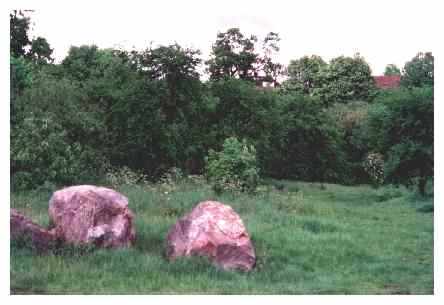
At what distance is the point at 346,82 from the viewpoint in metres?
37.3

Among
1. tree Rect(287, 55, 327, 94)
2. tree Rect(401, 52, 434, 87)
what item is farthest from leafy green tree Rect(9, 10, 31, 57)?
tree Rect(287, 55, 327, 94)

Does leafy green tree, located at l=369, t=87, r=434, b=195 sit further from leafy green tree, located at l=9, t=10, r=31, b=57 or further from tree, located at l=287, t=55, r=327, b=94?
tree, located at l=287, t=55, r=327, b=94

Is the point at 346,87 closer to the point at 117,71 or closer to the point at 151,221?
the point at 117,71

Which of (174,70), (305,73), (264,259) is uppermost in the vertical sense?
(305,73)

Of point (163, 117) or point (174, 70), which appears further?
point (174, 70)

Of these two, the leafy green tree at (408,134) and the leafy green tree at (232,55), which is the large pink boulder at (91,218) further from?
the leafy green tree at (232,55)

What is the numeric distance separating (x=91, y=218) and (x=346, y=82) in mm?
30856

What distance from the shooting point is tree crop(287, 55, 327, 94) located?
125 feet

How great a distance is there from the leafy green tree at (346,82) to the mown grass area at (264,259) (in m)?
24.4

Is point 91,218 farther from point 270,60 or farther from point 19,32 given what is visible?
point 270,60

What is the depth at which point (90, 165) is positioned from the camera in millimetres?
15680

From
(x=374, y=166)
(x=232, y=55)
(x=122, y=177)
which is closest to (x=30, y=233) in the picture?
(x=122, y=177)

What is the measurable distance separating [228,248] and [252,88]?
13936 mm

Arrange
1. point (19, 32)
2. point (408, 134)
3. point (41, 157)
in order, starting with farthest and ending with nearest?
point (19, 32)
point (408, 134)
point (41, 157)
